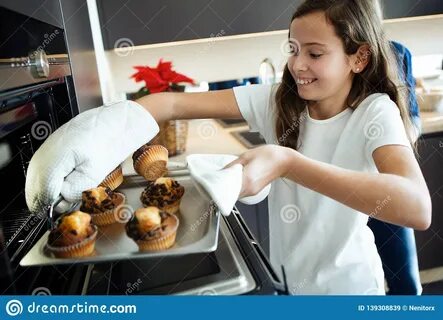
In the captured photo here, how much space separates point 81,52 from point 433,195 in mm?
953

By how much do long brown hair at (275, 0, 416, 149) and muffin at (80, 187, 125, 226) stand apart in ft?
0.97

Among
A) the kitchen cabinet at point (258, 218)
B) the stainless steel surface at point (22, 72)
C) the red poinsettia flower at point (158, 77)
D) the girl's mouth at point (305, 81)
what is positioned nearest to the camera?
the stainless steel surface at point (22, 72)

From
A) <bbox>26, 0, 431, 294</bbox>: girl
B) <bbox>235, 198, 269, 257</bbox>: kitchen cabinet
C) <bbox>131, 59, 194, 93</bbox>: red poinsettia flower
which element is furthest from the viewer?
<bbox>235, 198, 269, 257</bbox>: kitchen cabinet

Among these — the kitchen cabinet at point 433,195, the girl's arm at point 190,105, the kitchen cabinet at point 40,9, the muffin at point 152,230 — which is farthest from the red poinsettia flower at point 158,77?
the kitchen cabinet at point 433,195

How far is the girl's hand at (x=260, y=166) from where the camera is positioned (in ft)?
1.23

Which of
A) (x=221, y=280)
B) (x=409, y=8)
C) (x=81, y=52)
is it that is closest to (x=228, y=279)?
(x=221, y=280)

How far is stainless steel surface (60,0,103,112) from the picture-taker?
1.81 feet

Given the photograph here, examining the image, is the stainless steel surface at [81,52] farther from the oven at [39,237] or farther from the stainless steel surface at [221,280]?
the stainless steel surface at [221,280]

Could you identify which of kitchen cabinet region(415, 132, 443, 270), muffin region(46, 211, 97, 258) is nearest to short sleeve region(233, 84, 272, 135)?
muffin region(46, 211, 97, 258)

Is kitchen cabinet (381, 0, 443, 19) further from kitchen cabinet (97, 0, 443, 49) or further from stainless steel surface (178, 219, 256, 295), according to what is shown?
stainless steel surface (178, 219, 256, 295)

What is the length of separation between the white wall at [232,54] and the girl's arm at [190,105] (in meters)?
0.45

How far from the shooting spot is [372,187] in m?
0.40

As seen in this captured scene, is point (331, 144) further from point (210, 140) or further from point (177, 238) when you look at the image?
point (210, 140)

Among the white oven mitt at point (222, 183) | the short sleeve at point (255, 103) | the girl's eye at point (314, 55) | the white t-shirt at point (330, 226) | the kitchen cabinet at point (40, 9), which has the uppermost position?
the kitchen cabinet at point (40, 9)
